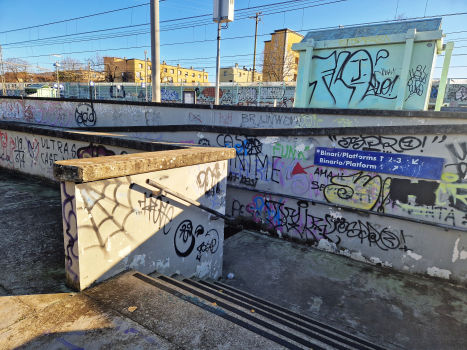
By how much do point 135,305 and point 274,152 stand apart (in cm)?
505

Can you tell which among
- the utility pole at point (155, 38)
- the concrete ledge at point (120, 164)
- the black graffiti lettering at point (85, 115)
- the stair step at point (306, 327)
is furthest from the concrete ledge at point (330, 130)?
the stair step at point (306, 327)

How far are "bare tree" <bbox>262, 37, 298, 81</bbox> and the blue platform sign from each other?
32.3 m

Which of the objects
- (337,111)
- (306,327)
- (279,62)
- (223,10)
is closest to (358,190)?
(337,111)

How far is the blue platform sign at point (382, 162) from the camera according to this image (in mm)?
5188

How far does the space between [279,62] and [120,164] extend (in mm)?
41248

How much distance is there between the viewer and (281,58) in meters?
40.4

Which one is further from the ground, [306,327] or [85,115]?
[85,115]

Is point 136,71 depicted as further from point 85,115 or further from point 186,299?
point 186,299

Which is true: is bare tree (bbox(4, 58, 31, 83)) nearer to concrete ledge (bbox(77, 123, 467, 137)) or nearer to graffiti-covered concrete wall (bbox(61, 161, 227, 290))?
concrete ledge (bbox(77, 123, 467, 137))

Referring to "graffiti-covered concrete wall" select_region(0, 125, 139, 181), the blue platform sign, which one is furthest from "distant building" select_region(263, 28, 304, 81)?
"graffiti-covered concrete wall" select_region(0, 125, 139, 181)

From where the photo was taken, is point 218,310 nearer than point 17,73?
Yes

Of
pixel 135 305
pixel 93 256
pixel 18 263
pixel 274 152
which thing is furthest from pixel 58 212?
pixel 274 152

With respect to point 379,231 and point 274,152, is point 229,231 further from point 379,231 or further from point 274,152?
point 379,231

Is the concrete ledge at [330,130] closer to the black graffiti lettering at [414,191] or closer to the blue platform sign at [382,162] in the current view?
the blue platform sign at [382,162]
